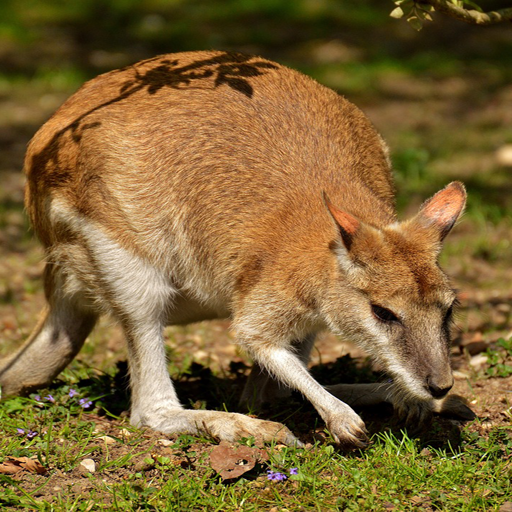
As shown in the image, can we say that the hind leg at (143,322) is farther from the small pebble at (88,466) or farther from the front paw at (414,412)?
the front paw at (414,412)

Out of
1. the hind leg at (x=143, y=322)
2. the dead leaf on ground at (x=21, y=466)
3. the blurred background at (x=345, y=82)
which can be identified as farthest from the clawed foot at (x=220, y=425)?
the blurred background at (x=345, y=82)

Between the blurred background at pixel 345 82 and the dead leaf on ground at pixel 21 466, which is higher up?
the blurred background at pixel 345 82

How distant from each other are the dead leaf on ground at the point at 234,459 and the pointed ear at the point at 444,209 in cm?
118

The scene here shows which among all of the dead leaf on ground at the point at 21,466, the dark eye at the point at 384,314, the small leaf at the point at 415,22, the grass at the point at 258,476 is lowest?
the dead leaf on ground at the point at 21,466

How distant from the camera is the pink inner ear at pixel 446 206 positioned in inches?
147

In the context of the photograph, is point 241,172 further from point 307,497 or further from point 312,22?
point 312,22

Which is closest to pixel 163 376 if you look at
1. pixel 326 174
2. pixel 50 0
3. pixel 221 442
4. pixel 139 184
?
pixel 221 442

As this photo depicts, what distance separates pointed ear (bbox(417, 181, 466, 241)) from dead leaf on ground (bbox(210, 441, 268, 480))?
1179 mm

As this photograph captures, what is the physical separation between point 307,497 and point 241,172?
1.52 metres

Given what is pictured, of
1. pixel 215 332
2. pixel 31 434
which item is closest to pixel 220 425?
pixel 31 434

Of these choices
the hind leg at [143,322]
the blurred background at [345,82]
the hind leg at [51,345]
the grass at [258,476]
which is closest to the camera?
the grass at [258,476]

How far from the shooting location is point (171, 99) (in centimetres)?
424

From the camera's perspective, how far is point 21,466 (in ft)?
11.8

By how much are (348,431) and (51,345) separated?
1614 mm
